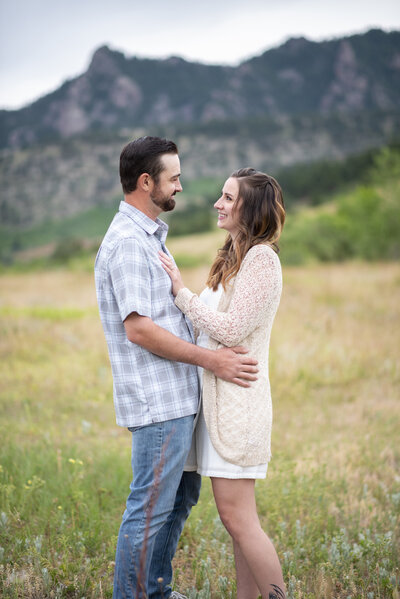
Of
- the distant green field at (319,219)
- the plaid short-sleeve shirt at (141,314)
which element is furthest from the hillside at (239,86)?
the plaid short-sleeve shirt at (141,314)

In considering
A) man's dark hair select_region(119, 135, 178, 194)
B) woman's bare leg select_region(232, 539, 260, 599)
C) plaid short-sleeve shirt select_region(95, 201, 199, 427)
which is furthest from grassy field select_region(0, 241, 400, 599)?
man's dark hair select_region(119, 135, 178, 194)

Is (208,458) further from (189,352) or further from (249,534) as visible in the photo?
(189,352)

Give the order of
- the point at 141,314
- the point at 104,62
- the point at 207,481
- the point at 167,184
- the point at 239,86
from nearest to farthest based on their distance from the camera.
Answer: the point at 141,314 < the point at 167,184 < the point at 207,481 < the point at 239,86 < the point at 104,62

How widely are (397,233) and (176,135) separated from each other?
87.8 metres

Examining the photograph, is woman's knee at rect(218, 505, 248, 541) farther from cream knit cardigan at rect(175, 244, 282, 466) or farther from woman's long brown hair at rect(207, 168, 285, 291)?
woman's long brown hair at rect(207, 168, 285, 291)

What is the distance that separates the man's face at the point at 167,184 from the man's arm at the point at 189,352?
61 centimetres

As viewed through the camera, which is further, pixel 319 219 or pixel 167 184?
pixel 319 219

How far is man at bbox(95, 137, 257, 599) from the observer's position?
2402 mm

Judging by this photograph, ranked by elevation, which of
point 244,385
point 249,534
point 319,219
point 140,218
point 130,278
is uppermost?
point 319,219

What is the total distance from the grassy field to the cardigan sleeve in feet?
4.94

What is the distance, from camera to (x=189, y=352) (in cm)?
244

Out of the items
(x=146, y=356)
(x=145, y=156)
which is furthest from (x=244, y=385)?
(x=145, y=156)

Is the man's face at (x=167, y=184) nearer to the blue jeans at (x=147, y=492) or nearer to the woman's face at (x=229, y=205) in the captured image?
the woman's face at (x=229, y=205)

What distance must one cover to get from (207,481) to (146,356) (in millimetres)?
2384
